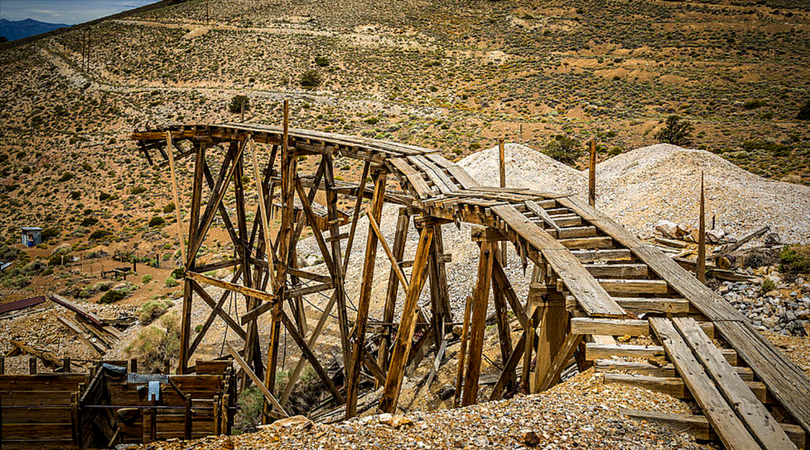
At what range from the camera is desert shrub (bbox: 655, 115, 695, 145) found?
28.4 m

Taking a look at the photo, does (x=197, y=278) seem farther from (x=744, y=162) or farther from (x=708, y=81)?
(x=708, y=81)

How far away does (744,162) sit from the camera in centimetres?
2336

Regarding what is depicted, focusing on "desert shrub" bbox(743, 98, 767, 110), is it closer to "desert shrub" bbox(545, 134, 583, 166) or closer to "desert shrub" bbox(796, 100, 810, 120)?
"desert shrub" bbox(796, 100, 810, 120)

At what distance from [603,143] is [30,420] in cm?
2903

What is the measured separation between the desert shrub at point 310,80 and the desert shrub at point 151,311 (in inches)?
1238

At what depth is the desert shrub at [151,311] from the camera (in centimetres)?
1612

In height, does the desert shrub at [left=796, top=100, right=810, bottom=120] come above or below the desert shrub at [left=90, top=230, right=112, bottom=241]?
above

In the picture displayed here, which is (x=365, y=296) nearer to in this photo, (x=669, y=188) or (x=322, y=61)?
(x=669, y=188)

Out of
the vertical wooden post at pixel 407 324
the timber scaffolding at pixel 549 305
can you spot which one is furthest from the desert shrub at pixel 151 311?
the vertical wooden post at pixel 407 324

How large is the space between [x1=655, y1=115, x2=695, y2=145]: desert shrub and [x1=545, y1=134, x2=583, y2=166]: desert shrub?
→ 15.8 feet

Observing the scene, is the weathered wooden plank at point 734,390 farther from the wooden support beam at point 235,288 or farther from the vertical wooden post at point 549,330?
the wooden support beam at point 235,288

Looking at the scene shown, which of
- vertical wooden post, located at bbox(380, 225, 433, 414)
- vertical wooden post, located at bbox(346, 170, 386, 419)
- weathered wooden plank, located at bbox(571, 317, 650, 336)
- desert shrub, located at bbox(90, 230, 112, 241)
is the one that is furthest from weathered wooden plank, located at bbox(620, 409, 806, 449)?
desert shrub, located at bbox(90, 230, 112, 241)

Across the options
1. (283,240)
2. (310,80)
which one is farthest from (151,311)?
(310,80)

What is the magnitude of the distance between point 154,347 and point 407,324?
9.64 meters
